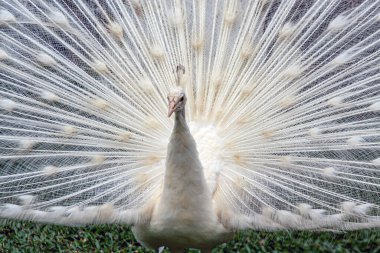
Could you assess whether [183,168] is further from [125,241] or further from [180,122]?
[125,241]

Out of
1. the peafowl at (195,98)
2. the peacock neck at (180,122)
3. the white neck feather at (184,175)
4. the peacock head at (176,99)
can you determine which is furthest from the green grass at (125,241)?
the peacock head at (176,99)

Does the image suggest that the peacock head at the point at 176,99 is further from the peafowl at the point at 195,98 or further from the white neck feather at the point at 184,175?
the peafowl at the point at 195,98

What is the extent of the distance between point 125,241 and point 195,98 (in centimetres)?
172

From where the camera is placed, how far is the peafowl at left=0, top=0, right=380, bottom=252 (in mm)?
3578

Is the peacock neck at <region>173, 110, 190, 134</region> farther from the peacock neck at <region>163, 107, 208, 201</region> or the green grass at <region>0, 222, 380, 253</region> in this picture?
the green grass at <region>0, 222, 380, 253</region>

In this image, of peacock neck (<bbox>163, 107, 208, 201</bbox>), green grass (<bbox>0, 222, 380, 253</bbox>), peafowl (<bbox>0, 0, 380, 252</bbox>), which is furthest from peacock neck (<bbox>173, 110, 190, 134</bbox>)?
green grass (<bbox>0, 222, 380, 253</bbox>)

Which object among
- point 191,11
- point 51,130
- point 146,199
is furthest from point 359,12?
point 51,130

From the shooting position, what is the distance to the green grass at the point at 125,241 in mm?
4613

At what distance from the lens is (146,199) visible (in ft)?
11.4

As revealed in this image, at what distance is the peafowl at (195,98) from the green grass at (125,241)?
1035 millimetres

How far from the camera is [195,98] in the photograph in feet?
12.2

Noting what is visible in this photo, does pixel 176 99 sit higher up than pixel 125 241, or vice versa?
pixel 176 99

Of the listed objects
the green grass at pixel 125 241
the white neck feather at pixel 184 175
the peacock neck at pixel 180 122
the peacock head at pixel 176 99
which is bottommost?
the green grass at pixel 125 241

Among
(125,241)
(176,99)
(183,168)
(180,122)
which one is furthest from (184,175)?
(125,241)
